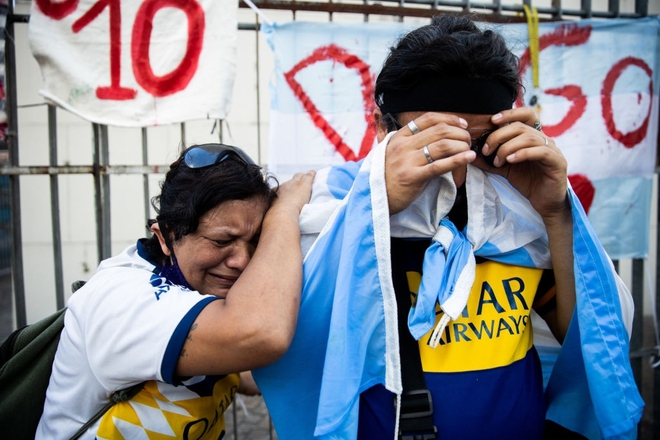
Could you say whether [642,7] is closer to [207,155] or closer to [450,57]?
[450,57]

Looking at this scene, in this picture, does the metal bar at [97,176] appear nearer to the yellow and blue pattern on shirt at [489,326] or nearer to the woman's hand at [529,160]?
the yellow and blue pattern on shirt at [489,326]

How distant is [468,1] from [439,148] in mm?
2087

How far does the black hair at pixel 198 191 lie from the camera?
137 centimetres

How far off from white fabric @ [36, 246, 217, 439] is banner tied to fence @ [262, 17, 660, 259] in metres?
1.48

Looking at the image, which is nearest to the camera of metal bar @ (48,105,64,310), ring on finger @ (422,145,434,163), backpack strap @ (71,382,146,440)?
ring on finger @ (422,145,434,163)

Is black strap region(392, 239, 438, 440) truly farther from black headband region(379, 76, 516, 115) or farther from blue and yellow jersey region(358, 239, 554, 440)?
black headband region(379, 76, 516, 115)

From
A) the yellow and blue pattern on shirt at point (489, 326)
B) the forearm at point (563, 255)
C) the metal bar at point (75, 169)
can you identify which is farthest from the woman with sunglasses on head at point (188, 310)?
the metal bar at point (75, 169)

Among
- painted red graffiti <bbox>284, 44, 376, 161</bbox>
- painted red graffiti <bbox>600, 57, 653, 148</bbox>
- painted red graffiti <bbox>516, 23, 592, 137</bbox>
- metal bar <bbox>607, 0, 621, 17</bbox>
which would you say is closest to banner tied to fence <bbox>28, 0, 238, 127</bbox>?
painted red graffiti <bbox>284, 44, 376, 161</bbox>

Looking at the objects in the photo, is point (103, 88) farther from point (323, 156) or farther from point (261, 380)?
point (261, 380)

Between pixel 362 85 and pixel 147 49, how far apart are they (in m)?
1.19

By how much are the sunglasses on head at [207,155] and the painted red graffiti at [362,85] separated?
1.21 meters

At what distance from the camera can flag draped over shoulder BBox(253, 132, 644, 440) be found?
1122 mm

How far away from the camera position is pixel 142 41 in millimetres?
2365

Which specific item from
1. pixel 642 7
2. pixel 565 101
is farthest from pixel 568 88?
pixel 642 7
